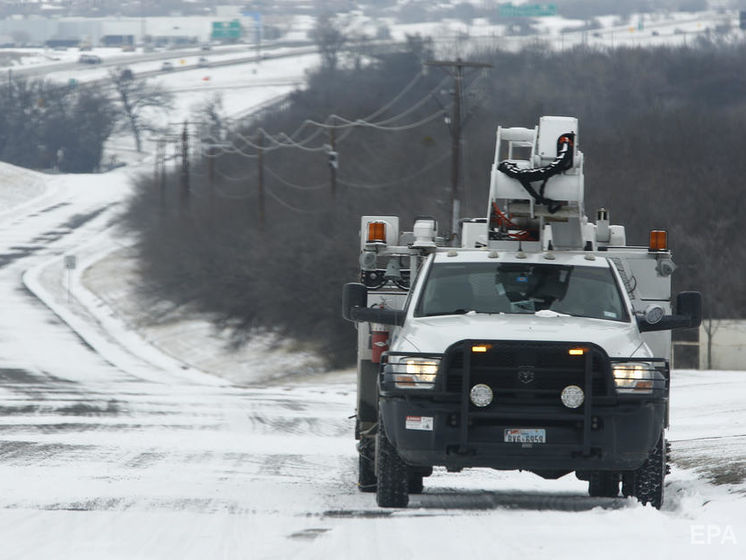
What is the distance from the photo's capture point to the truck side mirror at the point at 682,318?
1194 cm

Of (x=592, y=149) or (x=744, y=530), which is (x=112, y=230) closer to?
(x=592, y=149)

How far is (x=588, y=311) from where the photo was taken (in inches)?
466

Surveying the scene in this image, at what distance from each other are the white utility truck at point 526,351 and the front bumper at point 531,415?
11mm

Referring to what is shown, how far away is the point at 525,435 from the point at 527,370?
49cm

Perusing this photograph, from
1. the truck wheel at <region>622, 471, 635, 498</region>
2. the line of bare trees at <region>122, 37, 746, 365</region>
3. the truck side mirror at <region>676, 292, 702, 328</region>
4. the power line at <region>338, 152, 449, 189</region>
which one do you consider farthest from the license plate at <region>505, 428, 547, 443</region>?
the power line at <region>338, 152, 449, 189</region>

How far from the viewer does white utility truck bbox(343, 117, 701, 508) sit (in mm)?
10609

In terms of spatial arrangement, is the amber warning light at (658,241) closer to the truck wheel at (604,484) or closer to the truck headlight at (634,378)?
the truck wheel at (604,484)

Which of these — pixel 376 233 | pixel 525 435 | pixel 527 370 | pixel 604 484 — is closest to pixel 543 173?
pixel 376 233

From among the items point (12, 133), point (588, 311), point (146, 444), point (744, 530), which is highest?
point (588, 311)

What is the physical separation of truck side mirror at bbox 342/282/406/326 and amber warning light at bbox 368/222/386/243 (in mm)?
1867

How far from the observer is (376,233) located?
13898mm

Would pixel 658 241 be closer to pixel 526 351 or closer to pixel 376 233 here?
pixel 376 233

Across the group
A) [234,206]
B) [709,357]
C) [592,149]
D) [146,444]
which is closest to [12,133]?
[234,206]

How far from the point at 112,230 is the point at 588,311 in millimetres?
98279
